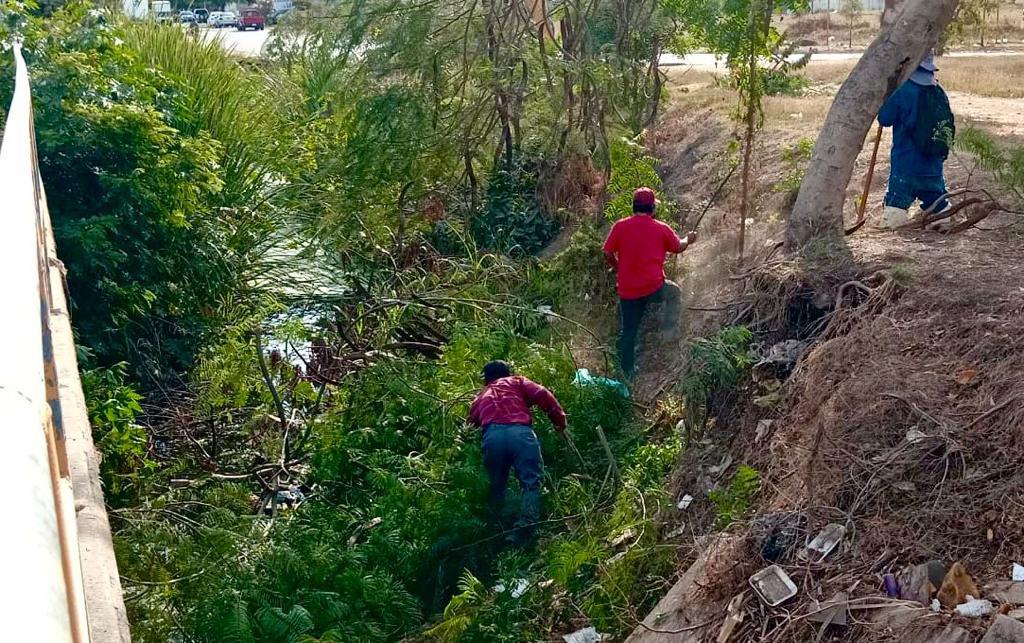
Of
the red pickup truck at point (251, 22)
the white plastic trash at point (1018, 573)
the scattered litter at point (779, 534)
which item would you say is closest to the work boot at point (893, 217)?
the scattered litter at point (779, 534)

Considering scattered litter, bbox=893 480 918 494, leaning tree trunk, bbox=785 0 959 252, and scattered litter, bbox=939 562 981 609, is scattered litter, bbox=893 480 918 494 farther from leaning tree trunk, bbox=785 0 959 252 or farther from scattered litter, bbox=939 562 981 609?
leaning tree trunk, bbox=785 0 959 252

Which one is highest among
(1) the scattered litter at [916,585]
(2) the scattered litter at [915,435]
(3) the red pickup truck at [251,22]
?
(3) the red pickup truck at [251,22]

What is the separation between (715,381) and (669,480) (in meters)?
0.70

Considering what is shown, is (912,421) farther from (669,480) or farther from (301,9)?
(301,9)

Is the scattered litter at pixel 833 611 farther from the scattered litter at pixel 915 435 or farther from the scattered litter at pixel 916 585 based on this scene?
the scattered litter at pixel 915 435

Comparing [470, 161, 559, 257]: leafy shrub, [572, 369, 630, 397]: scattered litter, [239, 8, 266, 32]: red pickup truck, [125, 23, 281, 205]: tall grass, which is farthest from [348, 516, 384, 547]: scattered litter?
[239, 8, 266, 32]: red pickup truck

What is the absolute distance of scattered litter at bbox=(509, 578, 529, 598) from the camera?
5825 millimetres

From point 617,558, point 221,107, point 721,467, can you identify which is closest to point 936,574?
point 617,558

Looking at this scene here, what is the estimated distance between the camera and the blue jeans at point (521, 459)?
21.3ft

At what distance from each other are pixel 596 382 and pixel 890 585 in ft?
11.9

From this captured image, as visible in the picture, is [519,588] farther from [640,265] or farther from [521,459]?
[640,265]

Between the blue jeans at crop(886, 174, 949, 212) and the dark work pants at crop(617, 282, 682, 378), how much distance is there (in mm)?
1805

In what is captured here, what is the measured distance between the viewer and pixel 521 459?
650cm

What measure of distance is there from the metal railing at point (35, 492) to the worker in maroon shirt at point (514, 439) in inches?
114
